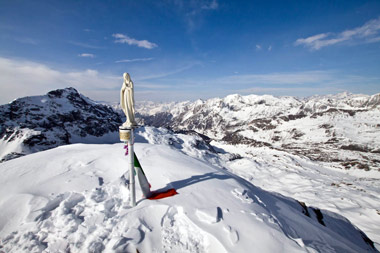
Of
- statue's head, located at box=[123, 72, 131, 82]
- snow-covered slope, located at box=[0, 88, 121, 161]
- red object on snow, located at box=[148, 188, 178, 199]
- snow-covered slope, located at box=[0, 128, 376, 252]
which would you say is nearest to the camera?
snow-covered slope, located at box=[0, 128, 376, 252]

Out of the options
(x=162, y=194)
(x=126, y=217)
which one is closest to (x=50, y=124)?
(x=162, y=194)

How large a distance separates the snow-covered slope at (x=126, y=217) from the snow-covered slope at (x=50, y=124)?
6990cm

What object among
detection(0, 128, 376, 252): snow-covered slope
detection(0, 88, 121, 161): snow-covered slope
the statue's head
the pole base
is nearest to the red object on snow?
detection(0, 128, 376, 252): snow-covered slope

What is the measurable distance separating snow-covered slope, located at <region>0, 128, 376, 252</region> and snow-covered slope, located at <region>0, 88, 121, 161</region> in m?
69.9

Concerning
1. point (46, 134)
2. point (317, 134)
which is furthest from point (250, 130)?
point (46, 134)

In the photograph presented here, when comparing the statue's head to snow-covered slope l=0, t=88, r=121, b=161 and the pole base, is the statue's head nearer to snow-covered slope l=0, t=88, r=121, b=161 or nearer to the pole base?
the pole base

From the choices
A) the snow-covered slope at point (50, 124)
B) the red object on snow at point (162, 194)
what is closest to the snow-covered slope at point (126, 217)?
the red object on snow at point (162, 194)

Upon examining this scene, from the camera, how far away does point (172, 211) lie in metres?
5.39

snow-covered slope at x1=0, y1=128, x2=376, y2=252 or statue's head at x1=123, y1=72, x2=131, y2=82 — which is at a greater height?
statue's head at x1=123, y1=72, x2=131, y2=82

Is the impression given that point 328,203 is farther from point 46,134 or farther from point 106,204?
point 46,134

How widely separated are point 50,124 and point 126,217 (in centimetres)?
9705

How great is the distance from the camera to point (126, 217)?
4984 millimetres

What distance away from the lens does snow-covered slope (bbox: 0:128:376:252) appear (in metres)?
4.26

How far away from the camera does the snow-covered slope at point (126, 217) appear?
426cm
